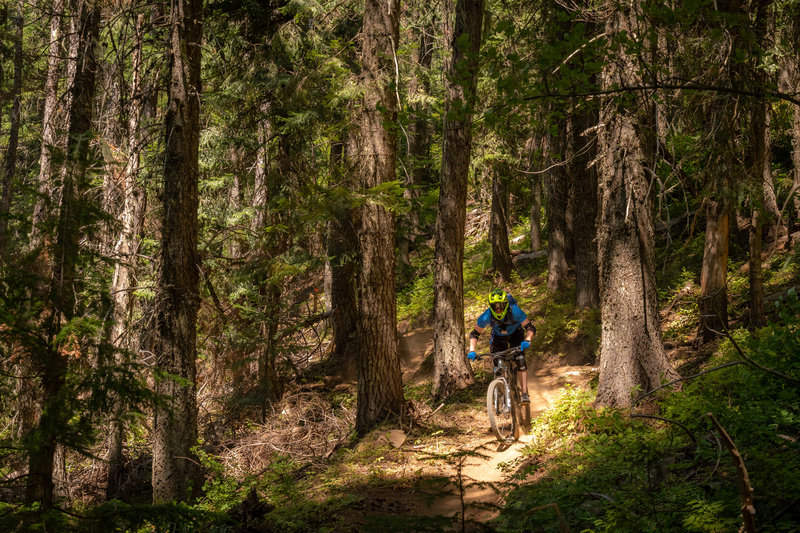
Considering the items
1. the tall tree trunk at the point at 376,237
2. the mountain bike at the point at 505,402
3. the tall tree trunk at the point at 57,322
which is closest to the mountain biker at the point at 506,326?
the mountain bike at the point at 505,402

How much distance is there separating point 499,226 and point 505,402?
10223 millimetres

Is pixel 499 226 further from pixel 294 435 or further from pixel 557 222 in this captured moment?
pixel 294 435

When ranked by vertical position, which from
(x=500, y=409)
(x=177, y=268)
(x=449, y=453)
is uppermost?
(x=177, y=268)

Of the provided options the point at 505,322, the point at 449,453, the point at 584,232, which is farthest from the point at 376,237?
the point at 584,232

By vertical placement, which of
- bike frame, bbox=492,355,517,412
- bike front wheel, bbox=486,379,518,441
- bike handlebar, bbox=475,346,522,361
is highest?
bike handlebar, bbox=475,346,522,361

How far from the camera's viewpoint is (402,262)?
20.5 metres

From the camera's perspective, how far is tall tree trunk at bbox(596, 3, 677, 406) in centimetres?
741

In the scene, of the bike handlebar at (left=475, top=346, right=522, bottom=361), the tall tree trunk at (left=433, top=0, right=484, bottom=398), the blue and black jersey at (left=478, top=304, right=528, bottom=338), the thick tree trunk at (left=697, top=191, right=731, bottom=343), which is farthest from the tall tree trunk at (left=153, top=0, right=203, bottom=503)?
the thick tree trunk at (left=697, top=191, right=731, bottom=343)

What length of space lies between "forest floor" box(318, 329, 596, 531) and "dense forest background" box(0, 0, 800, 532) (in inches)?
3.7

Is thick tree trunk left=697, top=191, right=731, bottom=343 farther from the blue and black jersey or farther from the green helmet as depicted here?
the green helmet

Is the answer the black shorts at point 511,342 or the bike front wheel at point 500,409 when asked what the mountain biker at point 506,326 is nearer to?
the black shorts at point 511,342

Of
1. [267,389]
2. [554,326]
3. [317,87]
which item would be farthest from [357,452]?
[317,87]

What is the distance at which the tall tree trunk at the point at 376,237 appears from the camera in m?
9.22

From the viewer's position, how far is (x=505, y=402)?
330 inches
